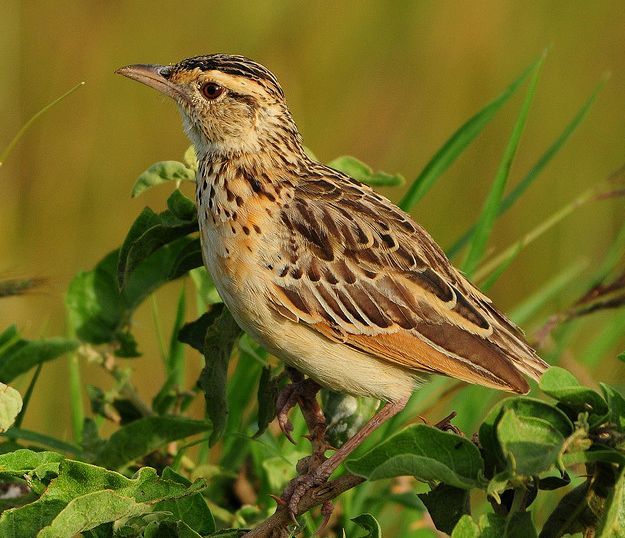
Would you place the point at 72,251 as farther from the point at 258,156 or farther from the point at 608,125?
the point at 608,125

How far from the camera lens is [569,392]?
2.90 metres

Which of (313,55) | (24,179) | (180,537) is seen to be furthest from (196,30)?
(180,537)

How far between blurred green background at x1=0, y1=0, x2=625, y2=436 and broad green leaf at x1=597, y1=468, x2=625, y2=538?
488 cm

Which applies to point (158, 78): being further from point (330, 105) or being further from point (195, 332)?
point (330, 105)

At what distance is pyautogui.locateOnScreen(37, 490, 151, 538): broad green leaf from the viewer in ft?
9.57

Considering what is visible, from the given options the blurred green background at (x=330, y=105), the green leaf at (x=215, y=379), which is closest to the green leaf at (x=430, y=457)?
the green leaf at (x=215, y=379)

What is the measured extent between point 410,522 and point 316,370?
140 cm

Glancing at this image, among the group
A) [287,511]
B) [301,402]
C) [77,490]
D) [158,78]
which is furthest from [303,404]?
[158,78]

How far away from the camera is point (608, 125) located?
9352 millimetres

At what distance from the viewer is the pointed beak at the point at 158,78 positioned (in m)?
4.85

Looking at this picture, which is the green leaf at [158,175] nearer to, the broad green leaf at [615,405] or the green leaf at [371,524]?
the green leaf at [371,524]

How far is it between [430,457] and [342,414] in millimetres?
1383

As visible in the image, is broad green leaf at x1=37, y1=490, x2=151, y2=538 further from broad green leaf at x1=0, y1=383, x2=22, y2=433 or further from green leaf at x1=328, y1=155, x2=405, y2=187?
green leaf at x1=328, y1=155, x2=405, y2=187

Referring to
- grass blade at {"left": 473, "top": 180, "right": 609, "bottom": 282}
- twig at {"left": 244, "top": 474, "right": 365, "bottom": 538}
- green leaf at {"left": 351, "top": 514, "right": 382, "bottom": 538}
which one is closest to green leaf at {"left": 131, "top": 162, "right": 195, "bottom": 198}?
twig at {"left": 244, "top": 474, "right": 365, "bottom": 538}
